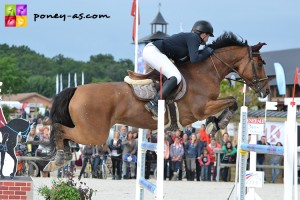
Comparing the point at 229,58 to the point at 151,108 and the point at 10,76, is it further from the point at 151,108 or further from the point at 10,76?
the point at 10,76

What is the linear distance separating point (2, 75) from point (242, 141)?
6599cm

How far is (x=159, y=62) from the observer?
794 cm

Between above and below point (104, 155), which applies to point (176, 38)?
above

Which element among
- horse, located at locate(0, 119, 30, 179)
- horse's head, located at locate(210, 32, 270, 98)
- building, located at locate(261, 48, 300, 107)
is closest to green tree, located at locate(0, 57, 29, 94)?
building, located at locate(261, 48, 300, 107)

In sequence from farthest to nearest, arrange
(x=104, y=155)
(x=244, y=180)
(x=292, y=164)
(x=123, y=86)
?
1. (x=104, y=155)
2. (x=123, y=86)
3. (x=244, y=180)
4. (x=292, y=164)

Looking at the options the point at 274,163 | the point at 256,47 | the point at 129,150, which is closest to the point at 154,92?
the point at 256,47

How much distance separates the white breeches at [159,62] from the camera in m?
7.90

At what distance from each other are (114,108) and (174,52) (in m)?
0.96

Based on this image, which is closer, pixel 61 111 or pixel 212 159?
pixel 61 111

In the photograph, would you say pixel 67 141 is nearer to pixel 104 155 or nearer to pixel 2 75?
pixel 104 155

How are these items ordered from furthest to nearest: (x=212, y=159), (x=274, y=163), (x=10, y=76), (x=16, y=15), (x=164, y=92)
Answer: (x=10, y=76) → (x=16, y=15) → (x=274, y=163) → (x=212, y=159) → (x=164, y=92)

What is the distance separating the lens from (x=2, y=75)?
71.4 metres

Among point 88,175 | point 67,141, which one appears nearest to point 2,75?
point 88,175

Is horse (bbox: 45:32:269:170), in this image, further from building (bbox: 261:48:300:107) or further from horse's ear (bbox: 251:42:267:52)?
building (bbox: 261:48:300:107)
